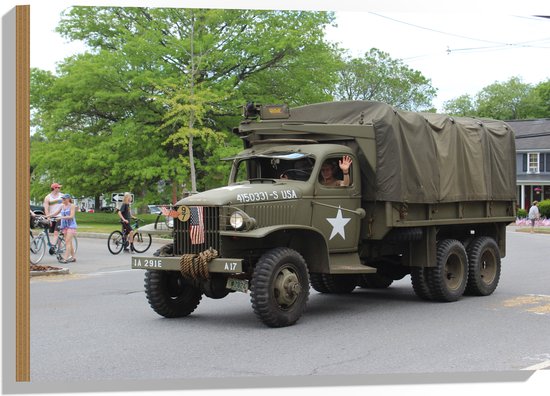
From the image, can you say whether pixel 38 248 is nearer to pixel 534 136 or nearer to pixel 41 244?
pixel 41 244

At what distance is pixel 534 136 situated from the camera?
2557 inches

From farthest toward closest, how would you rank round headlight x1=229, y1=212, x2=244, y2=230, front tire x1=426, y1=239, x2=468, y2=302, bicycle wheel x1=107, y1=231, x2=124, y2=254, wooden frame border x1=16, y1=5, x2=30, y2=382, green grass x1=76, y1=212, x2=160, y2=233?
green grass x1=76, y1=212, x2=160, y2=233, bicycle wheel x1=107, y1=231, x2=124, y2=254, front tire x1=426, y1=239, x2=468, y2=302, round headlight x1=229, y1=212, x2=244, y2=230, wooden frame border x1=16, y1=5, x2=30, y2=382

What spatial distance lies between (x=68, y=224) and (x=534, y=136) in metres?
51.9

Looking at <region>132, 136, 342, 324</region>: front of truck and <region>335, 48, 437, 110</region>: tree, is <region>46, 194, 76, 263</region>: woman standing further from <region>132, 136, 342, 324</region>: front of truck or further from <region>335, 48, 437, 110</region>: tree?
<region>335, 48, 437, 110</region>: tree

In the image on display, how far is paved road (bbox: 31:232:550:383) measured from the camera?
828cm

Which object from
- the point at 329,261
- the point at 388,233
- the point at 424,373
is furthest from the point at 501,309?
the point at 424,373

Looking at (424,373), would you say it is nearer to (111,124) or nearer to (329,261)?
(329,261)

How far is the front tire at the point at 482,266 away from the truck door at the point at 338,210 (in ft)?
8.76

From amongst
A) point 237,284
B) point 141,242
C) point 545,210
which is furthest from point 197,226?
point 545,210

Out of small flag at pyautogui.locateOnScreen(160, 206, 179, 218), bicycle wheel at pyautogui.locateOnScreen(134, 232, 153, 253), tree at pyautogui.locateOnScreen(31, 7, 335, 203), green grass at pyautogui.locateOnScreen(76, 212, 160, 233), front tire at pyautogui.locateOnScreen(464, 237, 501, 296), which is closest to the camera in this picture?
small flag at pyautogui.locateOnScreen(160, 206, 179, 218)

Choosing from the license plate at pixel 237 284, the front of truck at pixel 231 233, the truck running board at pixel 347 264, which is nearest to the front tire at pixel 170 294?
the front of truck at pixel 231 233

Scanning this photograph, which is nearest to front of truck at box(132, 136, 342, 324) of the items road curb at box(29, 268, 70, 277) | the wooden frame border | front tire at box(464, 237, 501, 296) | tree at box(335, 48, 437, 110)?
the wooden frame border

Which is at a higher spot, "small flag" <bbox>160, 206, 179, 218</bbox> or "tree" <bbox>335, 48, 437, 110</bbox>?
"tree" <bbox>335, 48, 437, 110</bbox>

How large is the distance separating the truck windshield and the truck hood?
0.42m
